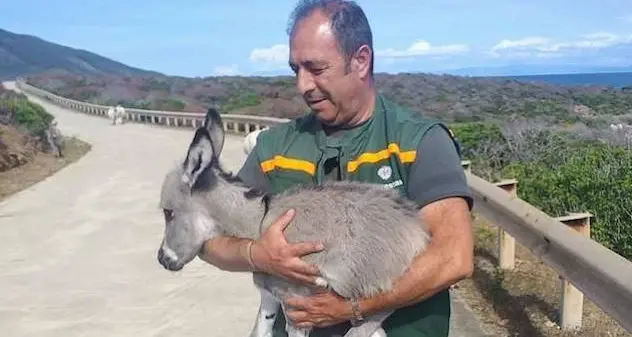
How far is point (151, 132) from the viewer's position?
35.5 metres

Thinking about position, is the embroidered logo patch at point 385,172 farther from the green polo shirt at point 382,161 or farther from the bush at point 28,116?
the bush at point 28,116

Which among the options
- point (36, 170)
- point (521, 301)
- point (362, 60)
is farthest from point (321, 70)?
point (36, 170)

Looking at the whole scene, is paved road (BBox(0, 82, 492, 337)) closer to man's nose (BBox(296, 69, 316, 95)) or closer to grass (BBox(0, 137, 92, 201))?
grass (BBox(0, 137, 92, 201))

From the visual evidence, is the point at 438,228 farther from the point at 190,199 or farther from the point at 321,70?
the point at 190,199

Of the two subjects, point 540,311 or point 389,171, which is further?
point 540,311

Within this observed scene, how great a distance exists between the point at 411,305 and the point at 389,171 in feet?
1.96

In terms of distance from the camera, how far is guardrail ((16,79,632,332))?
4.98 metres

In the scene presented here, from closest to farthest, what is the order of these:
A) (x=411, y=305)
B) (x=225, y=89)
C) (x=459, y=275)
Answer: (x=459, y=275) < (x=411, y=305) < (x=225, y=89)

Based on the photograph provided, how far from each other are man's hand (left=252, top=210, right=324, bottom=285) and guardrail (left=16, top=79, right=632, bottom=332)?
85.5 inches

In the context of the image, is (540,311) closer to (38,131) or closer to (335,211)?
(335,211)

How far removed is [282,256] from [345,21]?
1.02 meters

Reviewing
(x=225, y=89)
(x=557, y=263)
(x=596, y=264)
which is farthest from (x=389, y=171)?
(x=225, y=89)

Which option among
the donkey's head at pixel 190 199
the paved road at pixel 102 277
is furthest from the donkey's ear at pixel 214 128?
the paved road at pixel 102 277

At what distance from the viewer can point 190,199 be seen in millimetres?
4016
